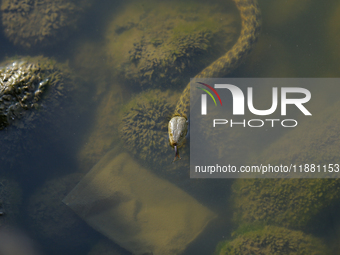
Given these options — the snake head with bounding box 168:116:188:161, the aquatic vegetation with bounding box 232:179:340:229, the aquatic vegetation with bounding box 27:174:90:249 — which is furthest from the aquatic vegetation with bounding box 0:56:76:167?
the aquatic vegetation with bounding box 232:179:340:229

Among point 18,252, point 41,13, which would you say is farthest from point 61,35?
point 18,252

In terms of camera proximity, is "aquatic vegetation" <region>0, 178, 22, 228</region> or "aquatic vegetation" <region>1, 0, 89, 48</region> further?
"aquatic vegetation" <region>1, 0, 89, 48</region>

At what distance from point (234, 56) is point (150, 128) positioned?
68.9 inches

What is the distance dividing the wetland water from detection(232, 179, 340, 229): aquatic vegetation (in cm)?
1

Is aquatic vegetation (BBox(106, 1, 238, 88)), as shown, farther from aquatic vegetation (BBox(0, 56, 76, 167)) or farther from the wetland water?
aquatic vegetation (BBox(0, 56, 76, 167))

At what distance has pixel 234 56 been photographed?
3.53 meters

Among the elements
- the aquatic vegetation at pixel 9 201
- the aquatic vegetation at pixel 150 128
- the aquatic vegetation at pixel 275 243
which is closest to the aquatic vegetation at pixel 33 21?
the aquatic vegetation at pixel 150 128

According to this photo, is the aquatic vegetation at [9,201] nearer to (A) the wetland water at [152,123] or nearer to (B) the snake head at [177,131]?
(A) the wetland water at [152,123]

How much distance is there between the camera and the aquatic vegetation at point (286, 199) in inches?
116

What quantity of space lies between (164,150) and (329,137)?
2.26 meters

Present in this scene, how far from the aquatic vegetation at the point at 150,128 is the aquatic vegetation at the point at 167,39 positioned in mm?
292

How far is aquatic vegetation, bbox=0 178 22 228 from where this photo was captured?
10.1ft

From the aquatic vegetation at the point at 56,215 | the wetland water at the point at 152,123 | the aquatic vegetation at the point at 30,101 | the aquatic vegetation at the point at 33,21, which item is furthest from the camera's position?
the aquatic vegetation at the point at 33,21

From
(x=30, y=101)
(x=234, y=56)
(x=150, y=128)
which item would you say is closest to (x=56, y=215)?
(x=30, y=101)
